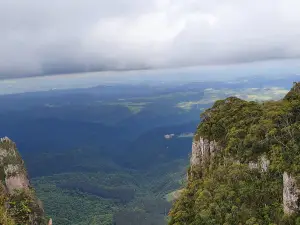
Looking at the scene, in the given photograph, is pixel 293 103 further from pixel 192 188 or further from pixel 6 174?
pixel 6 174

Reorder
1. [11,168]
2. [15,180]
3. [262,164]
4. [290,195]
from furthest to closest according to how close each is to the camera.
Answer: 1. [11,168]
2. [15,180]
3. [262,164]
4. [290,195]

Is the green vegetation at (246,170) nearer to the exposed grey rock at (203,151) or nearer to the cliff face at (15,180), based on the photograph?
the exposed grey rock at (203,151)

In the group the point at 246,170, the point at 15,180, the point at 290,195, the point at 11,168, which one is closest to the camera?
the point at 290,195

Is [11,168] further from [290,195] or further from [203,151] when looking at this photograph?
[290,195]

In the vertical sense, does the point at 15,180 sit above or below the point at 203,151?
below

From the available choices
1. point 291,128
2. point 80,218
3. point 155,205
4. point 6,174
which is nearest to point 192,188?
point 291,128

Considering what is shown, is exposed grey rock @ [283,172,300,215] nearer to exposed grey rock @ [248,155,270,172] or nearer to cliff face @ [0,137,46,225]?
exposed grey rock @ [248,155,270,172]

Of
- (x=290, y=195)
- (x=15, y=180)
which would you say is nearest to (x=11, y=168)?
(x=15, y=180)

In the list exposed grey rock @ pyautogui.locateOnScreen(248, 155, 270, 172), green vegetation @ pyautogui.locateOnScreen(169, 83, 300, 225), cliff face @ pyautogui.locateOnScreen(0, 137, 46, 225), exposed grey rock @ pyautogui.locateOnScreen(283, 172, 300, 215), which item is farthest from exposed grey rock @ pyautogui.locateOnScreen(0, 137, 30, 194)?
exposed grey rock @ pyautogui.locateOnScreen(283, 172, 300, 215)
